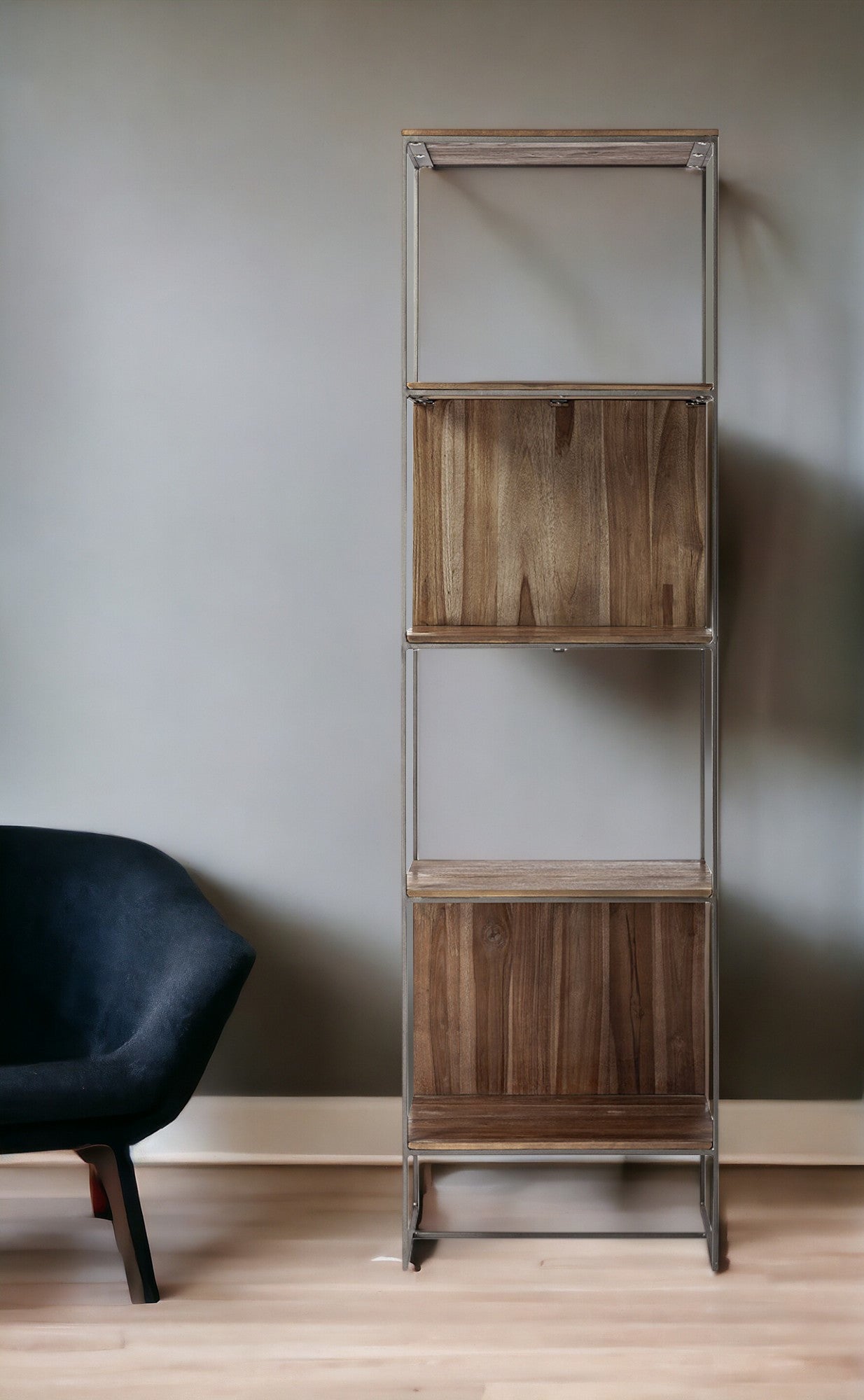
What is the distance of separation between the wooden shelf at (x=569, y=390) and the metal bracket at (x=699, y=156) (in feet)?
1.69

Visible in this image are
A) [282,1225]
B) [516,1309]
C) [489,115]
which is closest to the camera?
[516,1309]

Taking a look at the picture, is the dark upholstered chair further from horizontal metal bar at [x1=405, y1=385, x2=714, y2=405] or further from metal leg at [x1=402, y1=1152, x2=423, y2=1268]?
horizontal metal bar at [x1=405, y1=385, x2=714, y2=405]

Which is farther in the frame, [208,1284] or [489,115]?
[489,115]

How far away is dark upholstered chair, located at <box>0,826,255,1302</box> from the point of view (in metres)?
1.66

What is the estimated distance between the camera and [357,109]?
2139 millimetres

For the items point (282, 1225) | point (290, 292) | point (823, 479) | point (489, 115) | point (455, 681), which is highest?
point (489, 115)

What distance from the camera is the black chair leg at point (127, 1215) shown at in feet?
5.64

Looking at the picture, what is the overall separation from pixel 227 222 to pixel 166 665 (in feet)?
3.12

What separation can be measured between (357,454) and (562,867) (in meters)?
0.97

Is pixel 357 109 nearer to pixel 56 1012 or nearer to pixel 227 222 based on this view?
pixel 227 222

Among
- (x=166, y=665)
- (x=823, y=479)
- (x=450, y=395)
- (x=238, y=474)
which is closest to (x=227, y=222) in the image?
(x=238, y=474)

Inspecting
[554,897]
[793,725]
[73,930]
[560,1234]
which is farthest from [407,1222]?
[793,725]

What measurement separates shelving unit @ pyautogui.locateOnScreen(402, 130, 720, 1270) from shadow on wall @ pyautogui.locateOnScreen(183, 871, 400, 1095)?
0.28 meters

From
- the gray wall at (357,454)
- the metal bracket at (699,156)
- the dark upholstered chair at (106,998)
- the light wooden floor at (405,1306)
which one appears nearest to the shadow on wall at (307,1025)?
the gray wall at (357,454)
